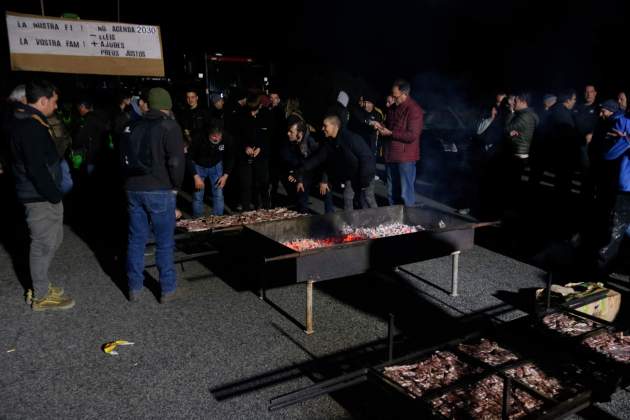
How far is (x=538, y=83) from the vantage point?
53.6 feet

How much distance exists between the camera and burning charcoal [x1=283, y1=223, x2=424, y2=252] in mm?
6074

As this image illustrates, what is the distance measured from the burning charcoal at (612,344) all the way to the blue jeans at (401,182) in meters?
4.50

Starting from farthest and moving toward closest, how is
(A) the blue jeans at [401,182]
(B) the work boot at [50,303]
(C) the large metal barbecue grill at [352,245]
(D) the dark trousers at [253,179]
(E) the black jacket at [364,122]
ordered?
(E) the black jacket at [364,122], (D) the dark trousers at [253,179], (A) the blue jeans at [401,182], (B) the work boot at [50,303], (C) the large metal barbecue grill at [352,245]

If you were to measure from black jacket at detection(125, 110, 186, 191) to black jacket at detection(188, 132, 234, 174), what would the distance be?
306 cm

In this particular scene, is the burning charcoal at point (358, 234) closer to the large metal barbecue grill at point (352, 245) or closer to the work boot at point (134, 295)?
the large metal barbecue grill at point (352, 245)

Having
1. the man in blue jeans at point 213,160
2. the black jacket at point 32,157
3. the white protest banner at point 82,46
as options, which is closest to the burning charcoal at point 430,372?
the black jacket at point 32,157

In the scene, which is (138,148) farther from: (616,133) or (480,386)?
(616,133)

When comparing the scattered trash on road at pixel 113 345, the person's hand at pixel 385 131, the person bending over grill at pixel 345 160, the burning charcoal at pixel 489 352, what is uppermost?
the person's hand at pixel 385 131

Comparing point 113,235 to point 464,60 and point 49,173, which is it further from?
point 464,60

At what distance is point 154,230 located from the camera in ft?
18.3

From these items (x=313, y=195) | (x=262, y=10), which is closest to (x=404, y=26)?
(x=262, y=10)

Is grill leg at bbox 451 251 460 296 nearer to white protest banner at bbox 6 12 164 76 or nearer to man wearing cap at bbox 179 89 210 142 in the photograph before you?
man wearing cap at bbox 179 89 210 142

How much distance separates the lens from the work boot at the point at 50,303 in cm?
564

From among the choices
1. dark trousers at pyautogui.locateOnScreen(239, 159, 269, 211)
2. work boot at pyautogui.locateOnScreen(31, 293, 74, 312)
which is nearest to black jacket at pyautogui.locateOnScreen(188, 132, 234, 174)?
dark trousers at pyautogui.locateOnScreen(239, 159, 269, 211)
